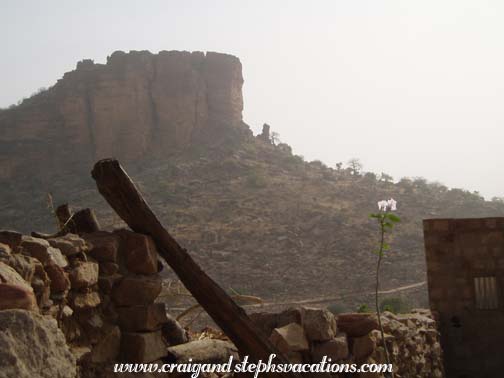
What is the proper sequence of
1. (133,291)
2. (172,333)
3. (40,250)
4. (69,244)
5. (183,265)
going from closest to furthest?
(40,250)
(69,244)
(133,291)
(183,265)
(172,333)

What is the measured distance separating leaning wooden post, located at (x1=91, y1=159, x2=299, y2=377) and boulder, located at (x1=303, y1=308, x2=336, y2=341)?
102cm

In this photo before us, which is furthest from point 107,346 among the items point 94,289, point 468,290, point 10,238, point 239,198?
point 239,198

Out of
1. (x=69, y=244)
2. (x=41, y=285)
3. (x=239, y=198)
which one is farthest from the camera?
(x=239, y=198)

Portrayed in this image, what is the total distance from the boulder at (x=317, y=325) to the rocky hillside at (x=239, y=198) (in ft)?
60.1

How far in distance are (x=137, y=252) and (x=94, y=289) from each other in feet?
0.98

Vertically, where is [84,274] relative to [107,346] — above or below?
above

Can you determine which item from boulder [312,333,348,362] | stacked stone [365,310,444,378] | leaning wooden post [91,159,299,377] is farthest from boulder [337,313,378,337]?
leaning wooden post [91,159,299,377]

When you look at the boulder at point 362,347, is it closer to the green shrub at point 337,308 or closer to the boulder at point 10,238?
the boulder at point 10,238

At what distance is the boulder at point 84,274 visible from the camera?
2479 mm

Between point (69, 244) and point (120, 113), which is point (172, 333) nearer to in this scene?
point (69, 244)

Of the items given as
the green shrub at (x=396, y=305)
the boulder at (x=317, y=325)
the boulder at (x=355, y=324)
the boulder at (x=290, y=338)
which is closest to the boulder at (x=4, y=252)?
the boulder at (x=290, y=338)

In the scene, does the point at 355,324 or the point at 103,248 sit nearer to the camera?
the point at 103,248

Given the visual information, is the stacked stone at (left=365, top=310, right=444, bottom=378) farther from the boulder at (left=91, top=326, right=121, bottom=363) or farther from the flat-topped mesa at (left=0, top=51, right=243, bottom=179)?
the flat-topped mesa at (left=0, top=51, right=243, bottom=179)

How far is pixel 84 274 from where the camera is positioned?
2.54m
